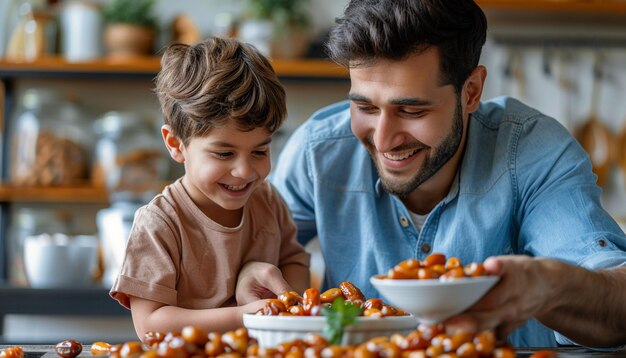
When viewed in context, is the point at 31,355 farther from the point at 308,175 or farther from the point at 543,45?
the point at 543,45

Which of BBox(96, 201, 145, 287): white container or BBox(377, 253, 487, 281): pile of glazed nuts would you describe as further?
BBox(96, 201, 145, 287): white container

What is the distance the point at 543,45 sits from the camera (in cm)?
381

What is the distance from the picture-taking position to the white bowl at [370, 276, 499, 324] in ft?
3.46

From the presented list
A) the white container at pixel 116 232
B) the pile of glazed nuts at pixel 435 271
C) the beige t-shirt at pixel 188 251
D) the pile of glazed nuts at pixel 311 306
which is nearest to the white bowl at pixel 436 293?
the pile of glazed nuts at pixel 435 271

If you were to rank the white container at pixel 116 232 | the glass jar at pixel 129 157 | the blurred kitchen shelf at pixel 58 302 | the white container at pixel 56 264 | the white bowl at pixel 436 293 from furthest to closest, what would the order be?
the glass jar at pixel 129 157, the white container at pixel 56 264, the white container at pixel 116 232, the blurred kitchen shelf at pixel 58 302, the white bowl at pixel 436 293

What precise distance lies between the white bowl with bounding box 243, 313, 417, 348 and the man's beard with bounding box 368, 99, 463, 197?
0.63 metres

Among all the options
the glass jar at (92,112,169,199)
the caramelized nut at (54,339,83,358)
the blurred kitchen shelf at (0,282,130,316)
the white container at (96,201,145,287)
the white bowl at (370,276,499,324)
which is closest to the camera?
the white bowl at (370,276,499,324)

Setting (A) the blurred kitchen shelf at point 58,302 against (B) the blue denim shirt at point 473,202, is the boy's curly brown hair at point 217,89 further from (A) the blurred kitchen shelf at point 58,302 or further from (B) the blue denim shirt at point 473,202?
(A) the blurred kitchen shelf at point 58,302

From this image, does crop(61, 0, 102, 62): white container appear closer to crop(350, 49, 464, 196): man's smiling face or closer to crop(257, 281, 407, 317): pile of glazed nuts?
crop(350, 49, 464, 196): man's smiling face

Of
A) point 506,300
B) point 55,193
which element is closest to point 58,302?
point 55,193

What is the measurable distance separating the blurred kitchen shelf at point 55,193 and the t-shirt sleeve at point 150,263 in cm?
198

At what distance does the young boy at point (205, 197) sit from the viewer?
1.53 metres

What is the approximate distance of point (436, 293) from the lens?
1061 mm

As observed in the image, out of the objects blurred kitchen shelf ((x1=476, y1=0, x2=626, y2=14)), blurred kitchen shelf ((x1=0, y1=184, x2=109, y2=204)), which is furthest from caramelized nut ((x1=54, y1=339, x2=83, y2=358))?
blurred kitchen shelf ((x1=476, y1=0, x2=626, y2=14))
